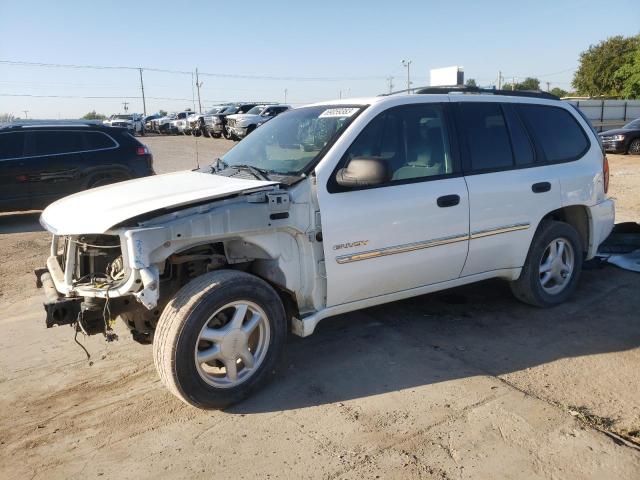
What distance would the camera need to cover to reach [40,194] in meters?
9.55

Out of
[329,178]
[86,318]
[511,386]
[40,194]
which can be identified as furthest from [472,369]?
[40,194]

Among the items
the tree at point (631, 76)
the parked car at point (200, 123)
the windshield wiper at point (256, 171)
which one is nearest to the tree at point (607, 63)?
the tree at point (631, 76)

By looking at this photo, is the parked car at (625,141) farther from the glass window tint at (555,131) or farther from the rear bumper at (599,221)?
the glass window tint at (555,131)

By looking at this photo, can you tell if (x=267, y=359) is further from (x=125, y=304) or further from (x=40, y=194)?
(x=40, y=194)

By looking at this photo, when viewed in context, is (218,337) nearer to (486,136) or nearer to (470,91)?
(486,136)

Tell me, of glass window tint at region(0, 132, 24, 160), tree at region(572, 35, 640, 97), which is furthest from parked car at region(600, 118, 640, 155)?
tree at region(572, 35, 640, 97)

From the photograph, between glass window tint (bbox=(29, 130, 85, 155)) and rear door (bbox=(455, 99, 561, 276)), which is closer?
rear door (bbox=(455, 99, 561, 276))

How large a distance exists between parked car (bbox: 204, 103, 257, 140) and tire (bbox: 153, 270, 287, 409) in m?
26.9

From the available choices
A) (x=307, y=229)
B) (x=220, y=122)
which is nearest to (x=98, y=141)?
(x=307, y=229)

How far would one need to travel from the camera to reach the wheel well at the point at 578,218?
5172mm

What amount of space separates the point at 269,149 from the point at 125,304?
1.69m

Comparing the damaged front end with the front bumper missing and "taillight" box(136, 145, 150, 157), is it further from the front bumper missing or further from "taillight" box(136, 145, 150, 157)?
"taillight" box(136, 145, 150, 157)

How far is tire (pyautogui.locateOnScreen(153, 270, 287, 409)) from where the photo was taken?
323 centimetres

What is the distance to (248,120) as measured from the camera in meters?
27.0
